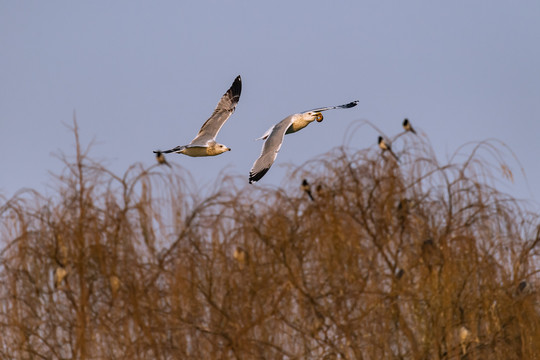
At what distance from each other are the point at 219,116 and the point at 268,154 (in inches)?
79.8

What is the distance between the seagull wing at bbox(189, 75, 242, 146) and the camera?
40.6 ft

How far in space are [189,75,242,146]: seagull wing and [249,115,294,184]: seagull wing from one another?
3.87 ft

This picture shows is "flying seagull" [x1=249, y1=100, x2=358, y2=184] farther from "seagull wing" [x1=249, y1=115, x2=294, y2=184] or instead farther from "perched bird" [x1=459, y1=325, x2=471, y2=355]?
"perched bird" [x1=459, y1=325, x2=471, y2=355]

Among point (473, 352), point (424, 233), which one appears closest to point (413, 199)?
point (424, 233)

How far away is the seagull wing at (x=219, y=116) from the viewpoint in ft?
40.6

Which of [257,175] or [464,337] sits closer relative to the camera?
[464,337]

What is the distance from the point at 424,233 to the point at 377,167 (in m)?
0.73

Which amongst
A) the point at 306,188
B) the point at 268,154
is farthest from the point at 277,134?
the point at 306,188

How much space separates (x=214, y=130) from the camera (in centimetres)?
1259

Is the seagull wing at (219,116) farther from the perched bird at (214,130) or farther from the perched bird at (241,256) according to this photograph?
the perched bird at (241,256)

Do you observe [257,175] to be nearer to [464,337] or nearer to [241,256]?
[241,256]

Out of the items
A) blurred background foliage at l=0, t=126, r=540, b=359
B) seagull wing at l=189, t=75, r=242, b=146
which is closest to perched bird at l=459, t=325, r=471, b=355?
blurred background foliage at l=0, t=126, r=540, b=359

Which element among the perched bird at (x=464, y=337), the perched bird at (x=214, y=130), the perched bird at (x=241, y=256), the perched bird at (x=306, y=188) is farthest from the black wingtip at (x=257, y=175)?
the perched bird at (x=464, y=337)

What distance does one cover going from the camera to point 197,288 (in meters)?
8.05
